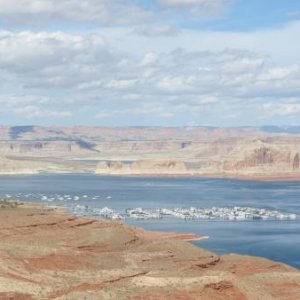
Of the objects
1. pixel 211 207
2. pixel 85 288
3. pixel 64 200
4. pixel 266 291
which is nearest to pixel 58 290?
pixel 85 288

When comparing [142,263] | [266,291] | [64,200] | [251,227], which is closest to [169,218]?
[251,227]

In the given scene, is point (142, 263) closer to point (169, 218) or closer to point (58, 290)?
point (58, 290)

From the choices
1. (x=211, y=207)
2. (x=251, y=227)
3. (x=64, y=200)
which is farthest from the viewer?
(x=64, y=200)

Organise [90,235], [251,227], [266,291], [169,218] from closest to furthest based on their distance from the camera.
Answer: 1. [266,291]
2. [90,235]
3. [251,227]
4. [169,218]

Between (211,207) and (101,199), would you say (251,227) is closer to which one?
(211,207)

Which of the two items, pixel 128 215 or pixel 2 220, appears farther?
pixel 128 215

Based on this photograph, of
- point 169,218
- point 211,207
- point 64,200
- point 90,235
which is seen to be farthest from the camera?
point 64,200
